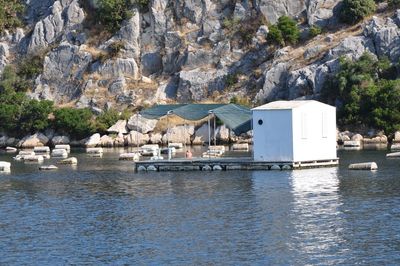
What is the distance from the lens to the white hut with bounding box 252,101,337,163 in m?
83.4

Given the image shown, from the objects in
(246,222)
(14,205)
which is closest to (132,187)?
(14,205)

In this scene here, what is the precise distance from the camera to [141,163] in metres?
89.7

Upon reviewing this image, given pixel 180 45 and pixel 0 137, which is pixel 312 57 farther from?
pixel 0 137

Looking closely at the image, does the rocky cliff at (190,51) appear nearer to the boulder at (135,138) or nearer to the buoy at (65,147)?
the boulder at (135,138)

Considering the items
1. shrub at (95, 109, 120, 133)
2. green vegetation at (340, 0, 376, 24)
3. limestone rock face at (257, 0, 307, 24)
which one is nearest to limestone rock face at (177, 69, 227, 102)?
shrub at (95, 109, 120, 133)

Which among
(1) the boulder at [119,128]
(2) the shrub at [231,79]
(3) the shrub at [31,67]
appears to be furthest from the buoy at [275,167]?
(3) the shrub at [31,67]

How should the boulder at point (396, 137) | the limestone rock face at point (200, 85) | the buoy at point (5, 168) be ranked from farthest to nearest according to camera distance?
1. the limestone rock face at point (200, 85)
2. the boulder at point (396, 137)
3. the buoy at point (5, 168)

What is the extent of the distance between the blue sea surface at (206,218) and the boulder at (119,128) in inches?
1922

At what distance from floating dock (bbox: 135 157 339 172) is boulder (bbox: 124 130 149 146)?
4226cm

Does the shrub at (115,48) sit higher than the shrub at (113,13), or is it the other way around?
the shrub at (113,13)

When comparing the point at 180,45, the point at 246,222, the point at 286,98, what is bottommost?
the point at 246,222

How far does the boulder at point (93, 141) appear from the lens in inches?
5266

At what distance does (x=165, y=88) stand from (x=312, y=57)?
22371 millimetres

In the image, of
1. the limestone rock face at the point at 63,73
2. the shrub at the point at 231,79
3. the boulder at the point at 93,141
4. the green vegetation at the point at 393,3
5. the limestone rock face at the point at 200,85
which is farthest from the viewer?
the limestone rock face at the point at 63,73
